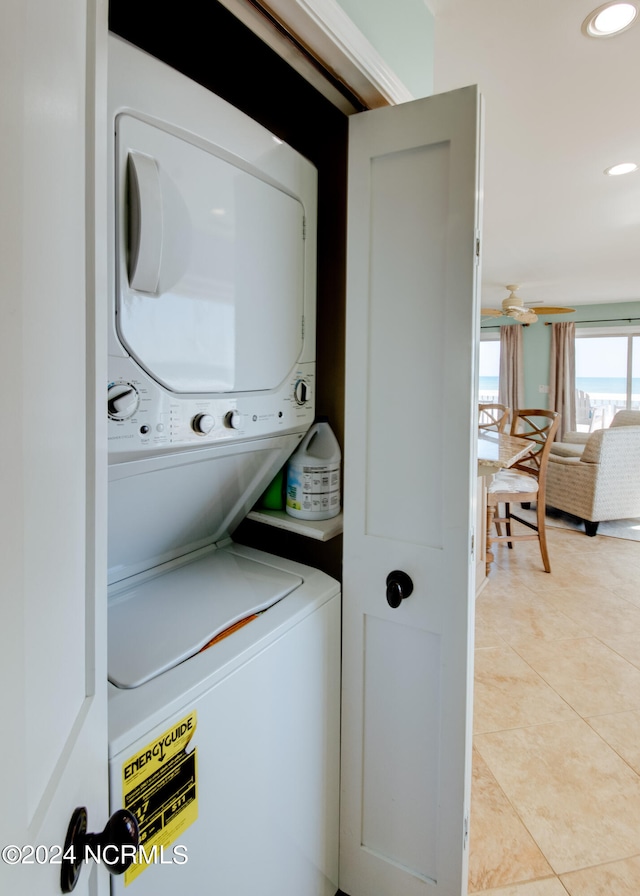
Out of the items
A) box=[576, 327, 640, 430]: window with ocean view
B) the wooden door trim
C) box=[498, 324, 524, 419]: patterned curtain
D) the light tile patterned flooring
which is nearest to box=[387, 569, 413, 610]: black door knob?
the light tile patterned flooring

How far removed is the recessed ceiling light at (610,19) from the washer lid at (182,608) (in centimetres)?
178

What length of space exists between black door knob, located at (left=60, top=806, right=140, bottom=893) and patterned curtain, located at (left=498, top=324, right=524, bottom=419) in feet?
26.1

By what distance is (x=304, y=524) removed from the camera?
121cm

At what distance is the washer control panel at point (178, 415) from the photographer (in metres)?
0.73

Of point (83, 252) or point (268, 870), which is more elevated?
point (83, 252)

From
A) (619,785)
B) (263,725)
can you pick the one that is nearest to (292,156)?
(263,725)

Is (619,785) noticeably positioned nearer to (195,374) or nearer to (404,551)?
(404,551)

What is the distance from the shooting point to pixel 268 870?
0.96 meters

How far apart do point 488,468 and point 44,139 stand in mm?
2357

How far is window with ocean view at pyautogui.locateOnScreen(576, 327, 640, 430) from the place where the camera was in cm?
710

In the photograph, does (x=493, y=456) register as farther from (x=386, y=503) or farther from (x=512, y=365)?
(x=512, y=365)

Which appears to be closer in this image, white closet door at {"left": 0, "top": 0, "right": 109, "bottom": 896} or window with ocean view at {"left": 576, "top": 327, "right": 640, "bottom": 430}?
white closet door at {"left": 0, "top": 0, "right": 109, "bottom": 896}

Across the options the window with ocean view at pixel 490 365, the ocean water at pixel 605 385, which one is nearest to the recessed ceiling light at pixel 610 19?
the ocean water at pixel 605 385

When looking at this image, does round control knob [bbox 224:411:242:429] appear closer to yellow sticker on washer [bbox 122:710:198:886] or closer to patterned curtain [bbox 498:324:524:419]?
yellow sticker on washer [bbox 122:710:198:886]
